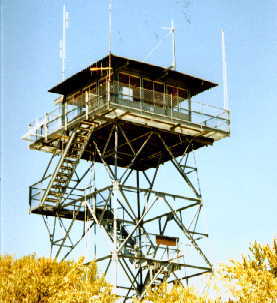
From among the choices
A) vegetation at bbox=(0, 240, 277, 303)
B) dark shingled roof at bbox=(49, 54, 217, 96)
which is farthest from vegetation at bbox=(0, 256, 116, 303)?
dark shingled roof at bbox=(49, 54, 217, 96)

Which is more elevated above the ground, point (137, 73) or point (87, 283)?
point (137, 73)

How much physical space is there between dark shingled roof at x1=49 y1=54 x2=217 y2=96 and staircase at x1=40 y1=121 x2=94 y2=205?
293 centimetres

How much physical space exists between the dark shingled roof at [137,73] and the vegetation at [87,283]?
9383 mm

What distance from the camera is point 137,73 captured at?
41.1m

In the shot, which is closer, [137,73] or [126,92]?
[126,92]

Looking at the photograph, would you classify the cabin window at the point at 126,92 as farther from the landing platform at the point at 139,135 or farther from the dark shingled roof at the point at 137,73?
the landing platform at the point at 139,135

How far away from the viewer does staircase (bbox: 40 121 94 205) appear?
132ft

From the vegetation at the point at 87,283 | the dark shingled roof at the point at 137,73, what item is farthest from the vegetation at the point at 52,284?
the dark shingled roof at the point at 137,73

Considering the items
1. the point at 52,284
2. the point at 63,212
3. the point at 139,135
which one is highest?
the point at 139,135

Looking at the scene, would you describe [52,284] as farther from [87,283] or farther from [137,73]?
[137,73]

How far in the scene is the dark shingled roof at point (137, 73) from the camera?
4006cm

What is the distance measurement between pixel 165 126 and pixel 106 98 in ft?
10.6

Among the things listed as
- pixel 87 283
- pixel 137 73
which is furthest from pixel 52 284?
pixel 137 73

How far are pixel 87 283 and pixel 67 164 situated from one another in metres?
8.48
